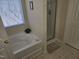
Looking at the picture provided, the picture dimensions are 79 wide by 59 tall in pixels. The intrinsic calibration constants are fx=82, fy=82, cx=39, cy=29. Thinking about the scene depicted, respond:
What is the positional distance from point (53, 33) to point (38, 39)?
0.87m

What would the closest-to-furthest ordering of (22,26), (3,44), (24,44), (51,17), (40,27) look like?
(3,44) < (40,27) < (24,44) < (22,26) < (51,17)

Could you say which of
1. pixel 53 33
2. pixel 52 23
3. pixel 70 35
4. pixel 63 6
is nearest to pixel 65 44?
pixel 70 35

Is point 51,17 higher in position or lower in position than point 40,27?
higher

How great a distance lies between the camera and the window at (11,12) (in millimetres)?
2152

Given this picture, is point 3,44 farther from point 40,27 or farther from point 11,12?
point 11,12

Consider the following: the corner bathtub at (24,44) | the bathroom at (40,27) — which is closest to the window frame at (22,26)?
the bathroom at (40,27)

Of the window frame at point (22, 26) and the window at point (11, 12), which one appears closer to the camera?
the window at point (11, 12)

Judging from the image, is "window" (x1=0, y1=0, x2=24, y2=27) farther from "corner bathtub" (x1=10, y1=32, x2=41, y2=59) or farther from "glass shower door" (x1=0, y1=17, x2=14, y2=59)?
"glass shower door" (x1=0, y1=17, x2=14, y2=59)

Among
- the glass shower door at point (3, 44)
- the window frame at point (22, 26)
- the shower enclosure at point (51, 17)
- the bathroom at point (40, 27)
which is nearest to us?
the glass shower door at point (3, 44)

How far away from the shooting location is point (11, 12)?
7.53 feet

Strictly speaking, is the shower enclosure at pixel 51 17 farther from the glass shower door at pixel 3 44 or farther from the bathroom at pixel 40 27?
the glass shower door at pixel 3 44

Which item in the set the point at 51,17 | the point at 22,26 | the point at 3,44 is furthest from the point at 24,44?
the point at 51,17

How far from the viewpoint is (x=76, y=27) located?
2252 millimetres

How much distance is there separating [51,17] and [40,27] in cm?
77
